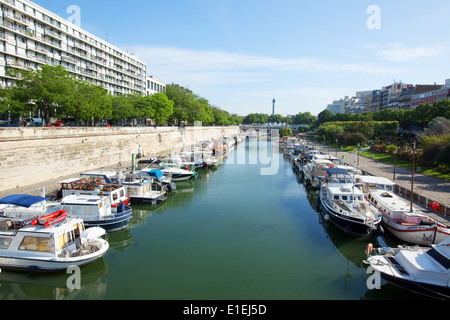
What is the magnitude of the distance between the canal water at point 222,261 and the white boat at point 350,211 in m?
0.82

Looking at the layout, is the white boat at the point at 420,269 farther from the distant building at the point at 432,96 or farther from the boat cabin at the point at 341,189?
the distant building at the point at 432,96

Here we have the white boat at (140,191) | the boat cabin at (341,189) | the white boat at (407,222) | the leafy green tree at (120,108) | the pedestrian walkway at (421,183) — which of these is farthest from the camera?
the leafy green tree at (120,108)

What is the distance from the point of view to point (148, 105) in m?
66.2

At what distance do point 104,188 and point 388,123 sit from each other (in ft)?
224

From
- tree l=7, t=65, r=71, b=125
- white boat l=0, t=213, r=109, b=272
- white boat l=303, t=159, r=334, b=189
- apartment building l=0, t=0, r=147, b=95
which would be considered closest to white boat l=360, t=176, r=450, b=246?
white boat l=303, t=159, r=334, b=189

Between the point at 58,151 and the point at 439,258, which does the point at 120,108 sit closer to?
the point at 58,151

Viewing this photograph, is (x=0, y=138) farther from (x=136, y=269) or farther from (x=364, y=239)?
(x=364, y=239)

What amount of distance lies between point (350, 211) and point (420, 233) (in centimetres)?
429

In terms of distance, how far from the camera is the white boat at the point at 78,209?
1803cm

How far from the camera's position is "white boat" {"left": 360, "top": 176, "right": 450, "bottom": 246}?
17.2m

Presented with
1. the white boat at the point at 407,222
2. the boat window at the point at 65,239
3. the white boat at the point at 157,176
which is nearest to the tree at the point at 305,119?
the white boat at the point at 157,176

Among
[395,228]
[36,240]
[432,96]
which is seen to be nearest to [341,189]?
[395,228]
